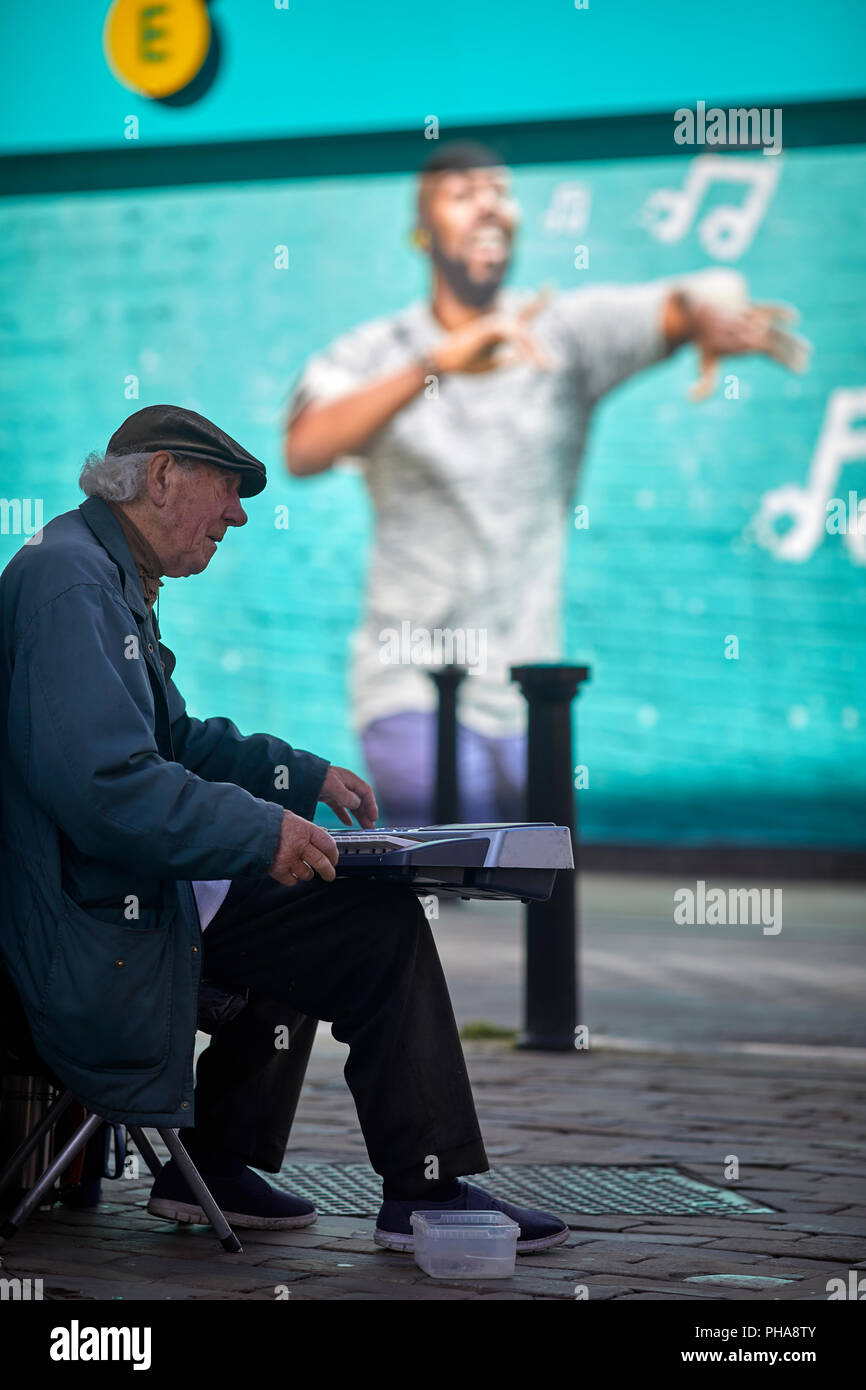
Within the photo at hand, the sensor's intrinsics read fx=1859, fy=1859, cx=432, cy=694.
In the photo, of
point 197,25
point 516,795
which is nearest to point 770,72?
point 197,25

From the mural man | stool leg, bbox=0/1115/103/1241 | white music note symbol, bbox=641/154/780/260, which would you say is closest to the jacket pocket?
stool leg, bbox=0/1115/103/1241

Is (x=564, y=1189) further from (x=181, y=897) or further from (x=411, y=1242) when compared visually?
(x=181, y=897)

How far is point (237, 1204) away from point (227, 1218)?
4cm

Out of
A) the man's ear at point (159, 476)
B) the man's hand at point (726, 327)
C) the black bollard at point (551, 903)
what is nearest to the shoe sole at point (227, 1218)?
the man's ear at point (159, 476)

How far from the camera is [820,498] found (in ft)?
49.5

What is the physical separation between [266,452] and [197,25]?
3582mm

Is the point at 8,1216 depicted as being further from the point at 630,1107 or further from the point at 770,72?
the point at 770,72

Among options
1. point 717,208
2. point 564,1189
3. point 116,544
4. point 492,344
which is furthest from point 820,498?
point 116,544

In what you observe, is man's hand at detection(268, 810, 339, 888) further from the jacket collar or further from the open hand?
the open hand

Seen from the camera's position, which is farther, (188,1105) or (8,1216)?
(8,1216)

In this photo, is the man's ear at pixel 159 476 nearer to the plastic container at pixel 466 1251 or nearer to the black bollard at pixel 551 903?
the plastic container at pixel 466 1251

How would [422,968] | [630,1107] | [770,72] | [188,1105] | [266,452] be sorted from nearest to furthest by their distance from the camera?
[188,1105] < [422,968] < [630,1107] < [770,72] < [266,452]

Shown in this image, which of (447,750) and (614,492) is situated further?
(614,492)

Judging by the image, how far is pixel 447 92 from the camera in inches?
608
